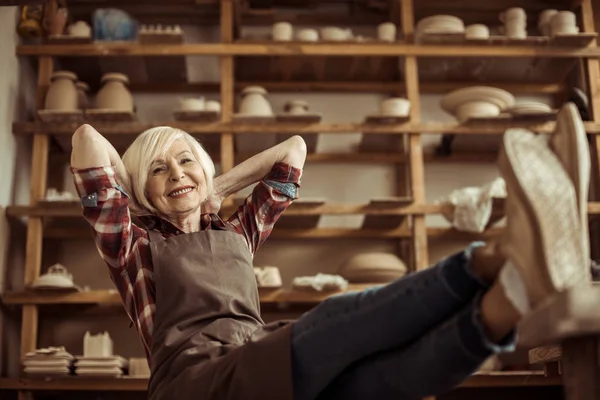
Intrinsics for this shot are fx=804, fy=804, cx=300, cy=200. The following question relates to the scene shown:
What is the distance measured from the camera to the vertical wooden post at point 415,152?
153 inches

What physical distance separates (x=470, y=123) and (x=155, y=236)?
8.43 ft

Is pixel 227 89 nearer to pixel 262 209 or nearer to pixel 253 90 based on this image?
pixel 253 90

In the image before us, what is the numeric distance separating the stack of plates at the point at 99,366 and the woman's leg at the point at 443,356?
2528mm

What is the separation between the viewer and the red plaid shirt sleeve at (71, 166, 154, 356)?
1721 millimetres

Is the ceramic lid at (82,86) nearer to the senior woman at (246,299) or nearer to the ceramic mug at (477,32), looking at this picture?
the ceramic mug at (477,32)

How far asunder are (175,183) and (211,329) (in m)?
0.42

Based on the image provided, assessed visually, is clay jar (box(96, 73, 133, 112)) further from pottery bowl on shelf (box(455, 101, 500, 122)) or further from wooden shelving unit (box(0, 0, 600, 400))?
pottery bowl on shelf (box(455, 101, 500, 122))

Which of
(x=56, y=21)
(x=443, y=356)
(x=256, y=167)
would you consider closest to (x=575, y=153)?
(x=443, y=356)

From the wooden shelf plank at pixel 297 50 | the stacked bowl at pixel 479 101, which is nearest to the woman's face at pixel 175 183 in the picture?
the wooden shelf plank at pixel 297 50

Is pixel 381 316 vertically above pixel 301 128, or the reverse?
pixel 301 128

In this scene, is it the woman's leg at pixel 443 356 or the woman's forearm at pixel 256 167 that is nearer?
the woman's leg at pixel 443 356

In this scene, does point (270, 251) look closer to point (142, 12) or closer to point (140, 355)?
point (140, 355)

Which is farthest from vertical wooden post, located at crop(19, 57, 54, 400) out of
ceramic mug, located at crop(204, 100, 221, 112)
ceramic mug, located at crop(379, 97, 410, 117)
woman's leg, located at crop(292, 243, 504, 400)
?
woman's leg, located at crop(292, 243, 504, 400)

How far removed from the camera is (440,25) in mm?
4168
